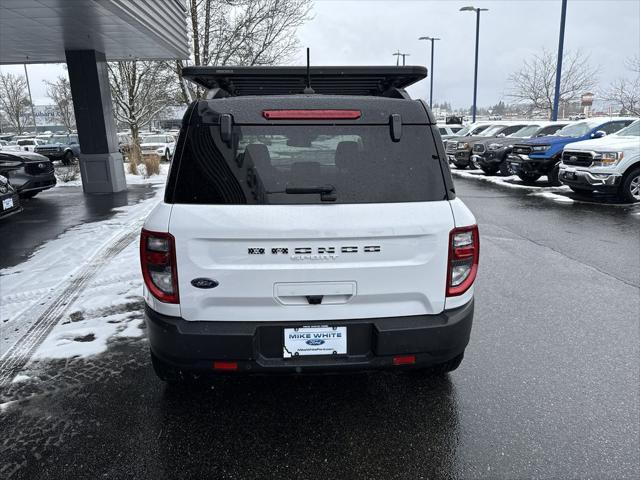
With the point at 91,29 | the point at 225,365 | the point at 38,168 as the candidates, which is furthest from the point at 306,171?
the point at 38,168

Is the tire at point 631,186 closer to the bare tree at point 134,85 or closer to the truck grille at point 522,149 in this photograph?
the truck grille at point 522,149

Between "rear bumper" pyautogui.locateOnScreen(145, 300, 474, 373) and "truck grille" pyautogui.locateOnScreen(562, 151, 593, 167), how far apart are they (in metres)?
10.2

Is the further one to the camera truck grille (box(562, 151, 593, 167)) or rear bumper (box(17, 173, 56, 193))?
rear bumper (box(17, 173, 56, 193))

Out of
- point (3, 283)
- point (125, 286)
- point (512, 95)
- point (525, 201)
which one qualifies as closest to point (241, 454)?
point (125, 286)

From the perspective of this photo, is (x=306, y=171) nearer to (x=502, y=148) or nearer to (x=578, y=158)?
(x=578, y=158)

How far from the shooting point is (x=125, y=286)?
17.6 feet

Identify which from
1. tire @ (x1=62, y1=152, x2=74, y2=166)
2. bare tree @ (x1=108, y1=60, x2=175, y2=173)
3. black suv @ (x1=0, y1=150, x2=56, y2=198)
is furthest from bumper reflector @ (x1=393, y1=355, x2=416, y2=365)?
tire @ (x1=62, y1=152, x2=74, y2=166)

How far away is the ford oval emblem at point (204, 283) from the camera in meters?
2.44

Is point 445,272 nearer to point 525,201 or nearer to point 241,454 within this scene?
point 241,454

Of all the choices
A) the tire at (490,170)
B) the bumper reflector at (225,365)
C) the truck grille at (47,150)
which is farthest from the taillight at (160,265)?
the truck grille at (47,150)

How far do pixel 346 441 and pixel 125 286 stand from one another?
11.8 ft

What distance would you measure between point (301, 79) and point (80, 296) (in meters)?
3.28

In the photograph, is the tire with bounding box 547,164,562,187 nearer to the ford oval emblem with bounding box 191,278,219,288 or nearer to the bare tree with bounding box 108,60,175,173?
the ford oval emblem with bounding box 191,278,219,288

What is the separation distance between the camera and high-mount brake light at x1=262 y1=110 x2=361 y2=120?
248 centimetres
